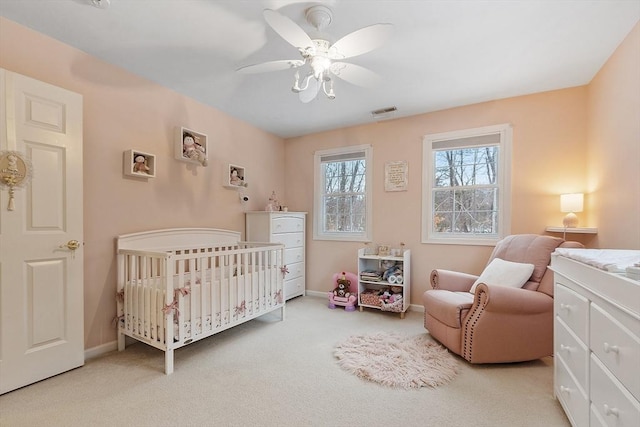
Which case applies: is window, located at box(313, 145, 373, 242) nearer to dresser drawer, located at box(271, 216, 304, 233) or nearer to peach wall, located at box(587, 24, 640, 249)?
dresser drawer, located at box(271, 216, 304, 233)

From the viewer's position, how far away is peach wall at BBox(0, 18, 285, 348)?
2.03m

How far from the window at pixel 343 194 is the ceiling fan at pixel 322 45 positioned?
1875mm

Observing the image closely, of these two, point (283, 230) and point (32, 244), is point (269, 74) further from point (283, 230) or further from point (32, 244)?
point (32, 244)

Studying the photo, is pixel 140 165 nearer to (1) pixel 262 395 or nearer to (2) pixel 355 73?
(2) pixel 355 73

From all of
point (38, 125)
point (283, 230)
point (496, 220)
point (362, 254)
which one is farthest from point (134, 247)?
point (496, 220)

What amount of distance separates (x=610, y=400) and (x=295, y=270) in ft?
10.4

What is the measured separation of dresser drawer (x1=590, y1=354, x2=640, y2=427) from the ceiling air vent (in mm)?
2741

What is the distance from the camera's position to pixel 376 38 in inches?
59.5

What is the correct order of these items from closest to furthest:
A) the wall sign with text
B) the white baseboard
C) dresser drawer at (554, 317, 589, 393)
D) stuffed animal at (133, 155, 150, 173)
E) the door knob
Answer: dresser drawer at (554, 317, 589, 393), the door knob, the white baseboard, stuffed animal at (133, 155, 150, 173), the wall sign with text

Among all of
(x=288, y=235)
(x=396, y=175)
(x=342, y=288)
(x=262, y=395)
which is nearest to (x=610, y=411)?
(x=262, y=395)

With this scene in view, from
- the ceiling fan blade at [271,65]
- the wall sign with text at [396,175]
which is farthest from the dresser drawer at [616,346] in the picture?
the wall sign with text at [396,175]

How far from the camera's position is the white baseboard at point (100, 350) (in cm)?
219

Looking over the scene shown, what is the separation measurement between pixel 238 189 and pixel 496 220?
303 centimetres

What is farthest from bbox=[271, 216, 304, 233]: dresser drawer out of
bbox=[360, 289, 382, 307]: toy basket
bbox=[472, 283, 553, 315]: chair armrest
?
bbox=[472, 283, 553, 315]: chair armrest
